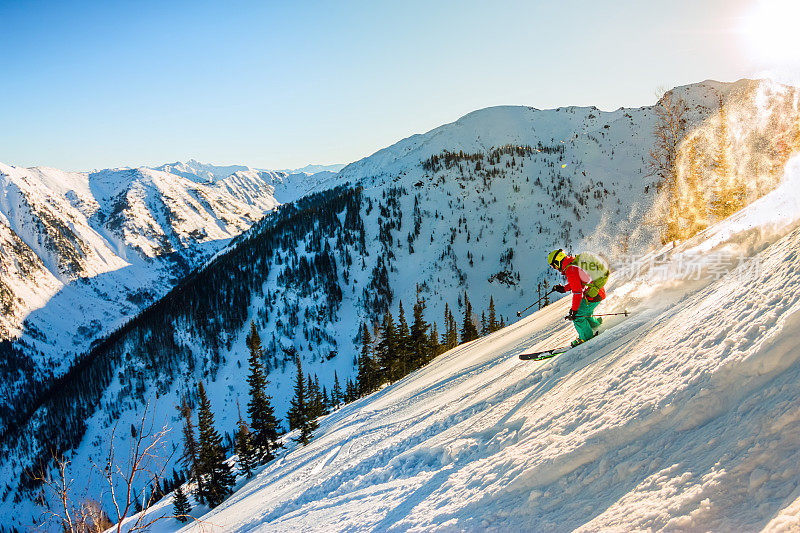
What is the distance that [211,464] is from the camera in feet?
116

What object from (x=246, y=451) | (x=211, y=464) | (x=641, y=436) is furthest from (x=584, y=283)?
(x=246, y=451)

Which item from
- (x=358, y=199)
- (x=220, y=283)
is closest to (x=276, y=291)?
(x=220, y=283)

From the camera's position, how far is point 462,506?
5.57 metres

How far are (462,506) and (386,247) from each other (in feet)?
447

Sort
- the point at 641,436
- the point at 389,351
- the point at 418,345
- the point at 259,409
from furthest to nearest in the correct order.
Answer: the point at 418,345
the point at 389,351
the point at 259,409
the point at 641,436

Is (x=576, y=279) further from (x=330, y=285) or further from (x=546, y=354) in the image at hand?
(x=330, y=285)

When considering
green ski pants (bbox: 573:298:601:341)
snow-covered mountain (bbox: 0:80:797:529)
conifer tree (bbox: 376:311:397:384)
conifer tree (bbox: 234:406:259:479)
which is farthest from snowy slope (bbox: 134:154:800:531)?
snow-covered mountain (bbox: 0:80:797:529)

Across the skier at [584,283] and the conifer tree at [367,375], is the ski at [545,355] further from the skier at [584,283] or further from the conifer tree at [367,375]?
the conifer tree at [367,375]

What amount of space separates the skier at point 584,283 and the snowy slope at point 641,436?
0.67 m

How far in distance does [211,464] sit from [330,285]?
9442 cm

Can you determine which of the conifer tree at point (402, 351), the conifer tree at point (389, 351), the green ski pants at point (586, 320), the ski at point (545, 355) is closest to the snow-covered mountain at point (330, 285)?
the conifer tree at point (389, 351)

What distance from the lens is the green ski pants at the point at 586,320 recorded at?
10.2m

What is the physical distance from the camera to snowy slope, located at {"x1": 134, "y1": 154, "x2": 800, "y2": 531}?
12.0ft

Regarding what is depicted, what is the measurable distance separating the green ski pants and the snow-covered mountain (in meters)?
99.7
